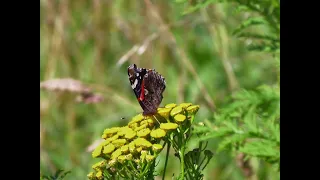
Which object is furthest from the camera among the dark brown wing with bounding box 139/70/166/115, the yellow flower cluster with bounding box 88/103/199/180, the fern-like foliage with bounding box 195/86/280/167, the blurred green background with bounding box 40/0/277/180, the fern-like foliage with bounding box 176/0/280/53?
the blurred green background with bounding box 40/0/277/180

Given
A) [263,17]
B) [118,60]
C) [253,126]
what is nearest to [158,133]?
[253,126]

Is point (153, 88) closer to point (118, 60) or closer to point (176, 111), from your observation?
point (176, 111)

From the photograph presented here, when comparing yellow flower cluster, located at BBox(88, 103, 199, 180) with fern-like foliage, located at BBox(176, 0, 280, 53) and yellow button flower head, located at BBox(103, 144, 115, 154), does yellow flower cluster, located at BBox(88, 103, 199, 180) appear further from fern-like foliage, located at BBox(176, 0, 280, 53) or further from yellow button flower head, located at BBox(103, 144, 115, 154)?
fern-like foliage, located at BBox(176, 0, 280, 53)

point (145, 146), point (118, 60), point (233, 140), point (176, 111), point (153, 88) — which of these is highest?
point (118, 60)

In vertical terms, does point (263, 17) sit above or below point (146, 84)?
above

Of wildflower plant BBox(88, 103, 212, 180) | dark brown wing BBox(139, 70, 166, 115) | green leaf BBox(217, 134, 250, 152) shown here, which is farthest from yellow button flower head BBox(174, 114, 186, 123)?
green leaf BBox(217, 134, 250, 152)

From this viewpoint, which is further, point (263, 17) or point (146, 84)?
point (263, 17)
